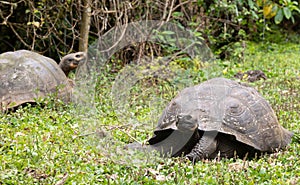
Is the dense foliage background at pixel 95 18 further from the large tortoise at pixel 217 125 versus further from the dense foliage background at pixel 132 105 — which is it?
the large tortoise at pixel 217 125

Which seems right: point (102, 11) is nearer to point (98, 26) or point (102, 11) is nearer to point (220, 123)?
point (98, 26)

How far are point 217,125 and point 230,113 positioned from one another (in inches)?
7.4

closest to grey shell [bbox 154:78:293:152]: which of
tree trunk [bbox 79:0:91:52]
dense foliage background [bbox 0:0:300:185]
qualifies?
dense foliage background [bbox 0:0:300:185]

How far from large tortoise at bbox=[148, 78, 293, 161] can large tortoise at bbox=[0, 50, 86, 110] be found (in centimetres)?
207

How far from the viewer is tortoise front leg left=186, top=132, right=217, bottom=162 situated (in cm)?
450

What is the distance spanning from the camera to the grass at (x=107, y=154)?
3969 mm

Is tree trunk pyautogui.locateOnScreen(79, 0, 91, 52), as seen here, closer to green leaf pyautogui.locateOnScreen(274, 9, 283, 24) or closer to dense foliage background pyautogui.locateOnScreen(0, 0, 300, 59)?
dense foliage background pyautogui.locateOnScreen(0, 0, 300, 59)

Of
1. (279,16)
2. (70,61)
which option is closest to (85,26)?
(70,61)

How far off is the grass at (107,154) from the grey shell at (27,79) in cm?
17

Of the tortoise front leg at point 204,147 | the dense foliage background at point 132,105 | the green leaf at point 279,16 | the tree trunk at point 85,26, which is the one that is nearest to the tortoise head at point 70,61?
the dense foliage background at point 132,105

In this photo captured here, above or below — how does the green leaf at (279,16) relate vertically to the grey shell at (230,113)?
above

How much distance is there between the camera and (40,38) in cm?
932

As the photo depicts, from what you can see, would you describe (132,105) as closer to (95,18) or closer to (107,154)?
(107,154)

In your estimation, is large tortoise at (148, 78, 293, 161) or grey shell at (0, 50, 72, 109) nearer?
large tortoise at (148, 78, 293, 161)
